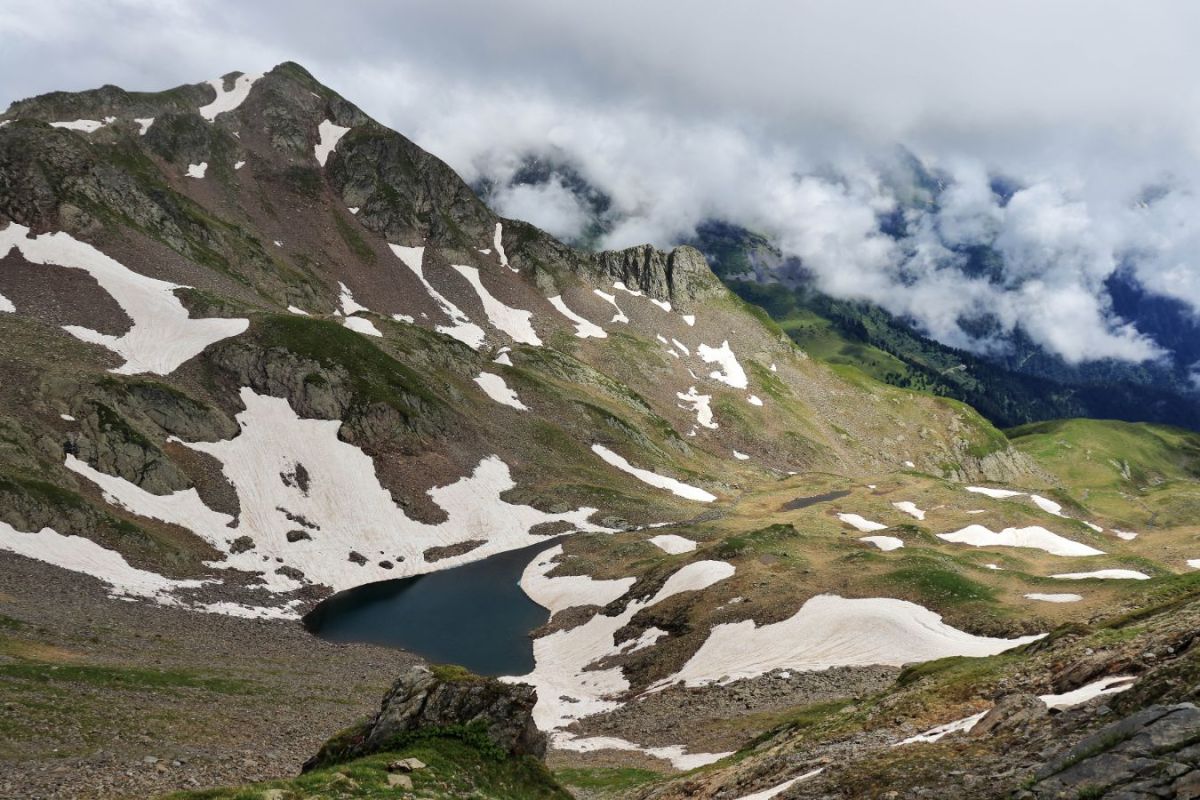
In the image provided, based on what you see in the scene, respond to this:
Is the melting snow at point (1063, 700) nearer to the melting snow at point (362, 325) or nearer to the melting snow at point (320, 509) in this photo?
the melting snow at point (320, 509)

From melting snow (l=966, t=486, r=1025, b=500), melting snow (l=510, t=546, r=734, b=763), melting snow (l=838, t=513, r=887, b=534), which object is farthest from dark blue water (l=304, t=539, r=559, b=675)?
melting snow (l=966, t=486, r=1025, b=500)

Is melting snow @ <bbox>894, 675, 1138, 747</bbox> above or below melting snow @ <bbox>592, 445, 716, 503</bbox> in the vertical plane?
below

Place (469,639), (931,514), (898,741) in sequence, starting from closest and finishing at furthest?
(898,741)
(469,639)
(931,514)

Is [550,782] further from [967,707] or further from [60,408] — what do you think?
[60,408]

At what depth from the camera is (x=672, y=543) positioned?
317 feet

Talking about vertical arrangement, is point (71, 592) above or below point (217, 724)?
above

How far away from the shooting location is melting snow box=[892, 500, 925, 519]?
416 ft

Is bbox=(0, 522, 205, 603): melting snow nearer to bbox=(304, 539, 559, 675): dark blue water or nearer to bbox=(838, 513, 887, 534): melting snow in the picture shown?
bbox=(304, 539, 559, 675): dark blue water

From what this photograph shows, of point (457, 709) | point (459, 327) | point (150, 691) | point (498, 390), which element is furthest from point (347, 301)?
point (457, 709)

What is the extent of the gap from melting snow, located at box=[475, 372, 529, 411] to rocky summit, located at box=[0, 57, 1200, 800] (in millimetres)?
644

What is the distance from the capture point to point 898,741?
67.3ft

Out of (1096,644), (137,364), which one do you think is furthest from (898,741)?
(137,364)

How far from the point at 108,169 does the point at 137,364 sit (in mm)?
67897

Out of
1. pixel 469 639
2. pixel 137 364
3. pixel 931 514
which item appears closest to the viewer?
pixel 469 639
